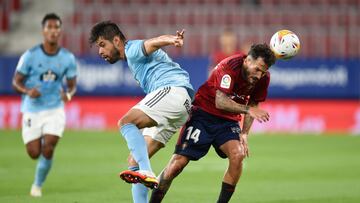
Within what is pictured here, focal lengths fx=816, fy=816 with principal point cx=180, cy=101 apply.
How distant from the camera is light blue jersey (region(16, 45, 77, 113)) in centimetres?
1084

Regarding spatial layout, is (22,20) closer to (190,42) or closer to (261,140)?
(190,42)

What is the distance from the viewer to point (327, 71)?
20.6 metres

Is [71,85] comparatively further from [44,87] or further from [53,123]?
[53,123]

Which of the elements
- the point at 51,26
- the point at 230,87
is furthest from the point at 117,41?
the point at 51,26

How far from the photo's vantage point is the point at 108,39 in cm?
794

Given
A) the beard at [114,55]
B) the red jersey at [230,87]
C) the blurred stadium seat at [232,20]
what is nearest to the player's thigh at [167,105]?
the red jersey at [230,87]

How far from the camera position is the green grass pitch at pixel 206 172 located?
10.1m

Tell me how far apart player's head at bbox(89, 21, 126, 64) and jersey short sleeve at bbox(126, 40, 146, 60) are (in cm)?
23

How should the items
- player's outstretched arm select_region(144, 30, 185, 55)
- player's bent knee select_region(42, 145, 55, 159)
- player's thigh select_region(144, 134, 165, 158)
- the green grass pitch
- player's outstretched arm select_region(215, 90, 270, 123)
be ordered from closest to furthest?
player's outstretched arm select_region(144, 30, 185, 55) < player's outstretched arm select_region(215, 90, 270, 123) < player's thigh select_region(144, 134, 165, 158) < the green grass pitch < player's bent knee select_region(42, 145, 55, 159)

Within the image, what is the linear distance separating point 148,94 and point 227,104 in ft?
2.55

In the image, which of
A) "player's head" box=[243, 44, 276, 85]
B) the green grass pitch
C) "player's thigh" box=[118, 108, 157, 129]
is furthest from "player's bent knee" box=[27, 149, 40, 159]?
"player's head" box=[243, 44, 276, 85]

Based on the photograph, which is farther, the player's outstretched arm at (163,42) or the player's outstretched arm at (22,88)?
the player's outstretched arm at (22,88)

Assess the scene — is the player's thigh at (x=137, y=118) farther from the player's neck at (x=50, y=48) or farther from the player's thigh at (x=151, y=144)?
the player's neck at (x=50, y=48)

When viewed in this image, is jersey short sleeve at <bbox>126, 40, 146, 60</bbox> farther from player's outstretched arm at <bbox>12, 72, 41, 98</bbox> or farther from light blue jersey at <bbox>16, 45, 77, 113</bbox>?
light blue jersey at <bbox>16, 45, 77, 113</bbox>
